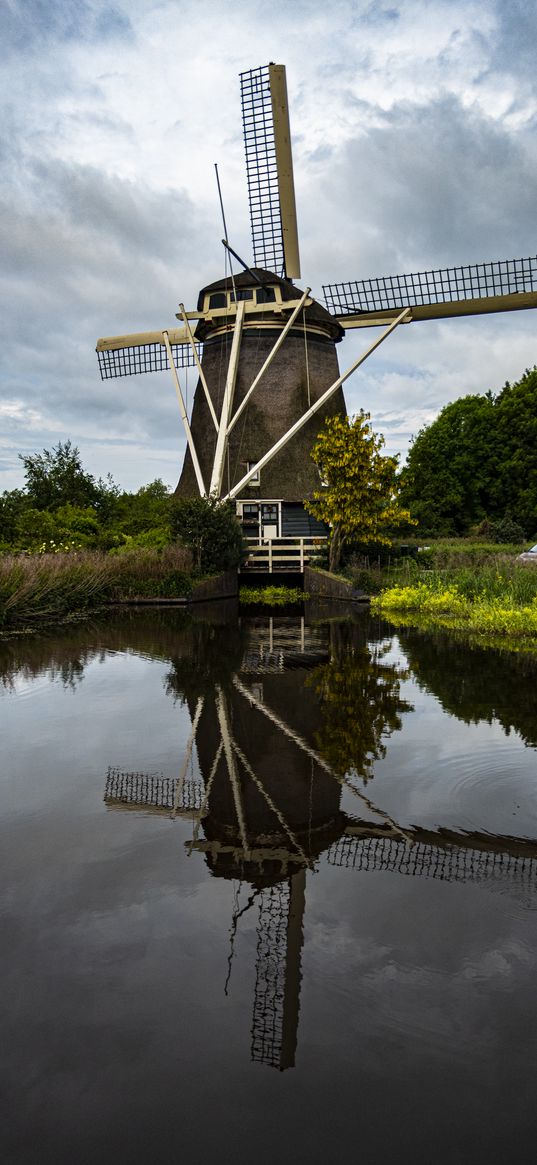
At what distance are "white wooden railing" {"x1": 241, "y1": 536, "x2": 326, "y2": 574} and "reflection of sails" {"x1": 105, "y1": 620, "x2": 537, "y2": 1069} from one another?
23.7 m

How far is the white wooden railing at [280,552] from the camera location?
32.7 meters

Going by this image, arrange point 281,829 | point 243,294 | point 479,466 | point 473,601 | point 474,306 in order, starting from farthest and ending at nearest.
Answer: point 479,466 → point 243,294 → point 474,306 → point 473,601 → point 281,829

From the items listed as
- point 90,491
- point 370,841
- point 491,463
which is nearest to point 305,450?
point 90,491

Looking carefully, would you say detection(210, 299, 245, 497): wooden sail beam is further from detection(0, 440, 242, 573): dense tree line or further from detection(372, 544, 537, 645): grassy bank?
detection(372, 544, 537, 645): grassy bank

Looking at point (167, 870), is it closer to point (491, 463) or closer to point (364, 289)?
point (364, 289)

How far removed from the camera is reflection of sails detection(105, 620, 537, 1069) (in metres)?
3.56

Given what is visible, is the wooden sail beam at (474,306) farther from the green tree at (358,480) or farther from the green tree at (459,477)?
the green tree at (459,477)

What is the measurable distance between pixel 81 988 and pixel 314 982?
39.0 inches

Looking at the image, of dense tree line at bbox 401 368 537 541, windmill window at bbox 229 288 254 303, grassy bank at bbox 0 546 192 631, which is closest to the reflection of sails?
grassy bank at bbox 0 546 192 631

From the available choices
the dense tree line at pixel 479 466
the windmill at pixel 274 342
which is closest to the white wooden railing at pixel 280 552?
the windmill at pixel 274 342

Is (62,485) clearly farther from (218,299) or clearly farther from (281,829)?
(281,829)

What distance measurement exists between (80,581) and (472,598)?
10751 millimetres

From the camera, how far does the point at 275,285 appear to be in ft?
109

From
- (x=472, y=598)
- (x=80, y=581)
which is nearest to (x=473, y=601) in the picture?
(x=472, y=598)
